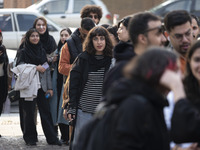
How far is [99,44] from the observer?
20.8 feet

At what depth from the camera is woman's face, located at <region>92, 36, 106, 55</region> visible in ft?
20.8

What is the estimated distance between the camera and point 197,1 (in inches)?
642

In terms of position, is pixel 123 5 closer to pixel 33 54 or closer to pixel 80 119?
pixel 33 54

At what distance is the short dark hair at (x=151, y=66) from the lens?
9.20 ft

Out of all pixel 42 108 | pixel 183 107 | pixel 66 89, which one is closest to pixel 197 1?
pixel 42 108

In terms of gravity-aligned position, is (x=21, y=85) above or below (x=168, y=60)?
below

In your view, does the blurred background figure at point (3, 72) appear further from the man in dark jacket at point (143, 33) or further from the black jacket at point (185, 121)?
the black jacket at point (185, 121)

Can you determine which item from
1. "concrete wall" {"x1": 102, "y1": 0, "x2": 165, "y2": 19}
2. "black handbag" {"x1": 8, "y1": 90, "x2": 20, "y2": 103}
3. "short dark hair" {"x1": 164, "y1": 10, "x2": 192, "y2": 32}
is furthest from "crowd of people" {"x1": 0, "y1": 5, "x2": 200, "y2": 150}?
"concrete wall" {"x1": 102, "y1": 0, "x2": 165, "y2": 19}

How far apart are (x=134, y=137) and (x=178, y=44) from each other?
79.0 inches

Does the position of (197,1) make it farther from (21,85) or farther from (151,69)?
(151,69)

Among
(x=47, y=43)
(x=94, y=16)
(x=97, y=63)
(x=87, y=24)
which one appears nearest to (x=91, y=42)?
(x=97, y=63)

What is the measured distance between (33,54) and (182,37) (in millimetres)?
4271

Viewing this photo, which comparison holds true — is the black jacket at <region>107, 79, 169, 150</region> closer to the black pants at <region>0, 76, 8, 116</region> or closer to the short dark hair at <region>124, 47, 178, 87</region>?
the short dark hair at <region>124, 47, 178, 87</region>

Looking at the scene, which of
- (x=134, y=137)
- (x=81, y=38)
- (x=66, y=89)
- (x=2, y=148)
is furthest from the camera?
(x=2, y=148)
